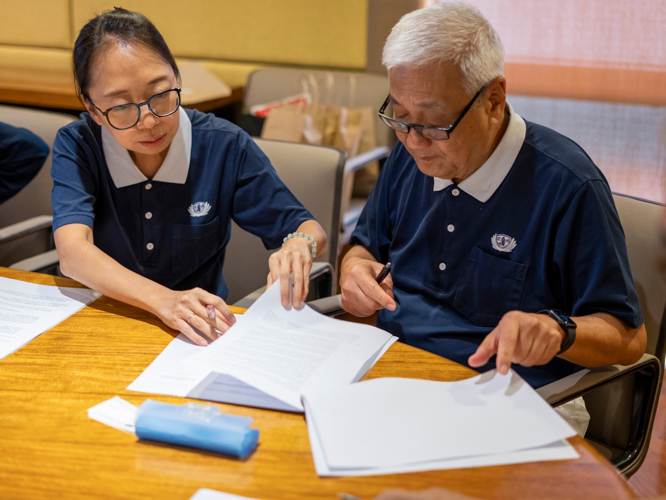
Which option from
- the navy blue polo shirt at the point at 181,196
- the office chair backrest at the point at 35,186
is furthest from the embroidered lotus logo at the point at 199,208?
the office chair backrest at the point at 35,186

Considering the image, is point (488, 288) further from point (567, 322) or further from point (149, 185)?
point (149, 185)

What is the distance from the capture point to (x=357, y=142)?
285cm

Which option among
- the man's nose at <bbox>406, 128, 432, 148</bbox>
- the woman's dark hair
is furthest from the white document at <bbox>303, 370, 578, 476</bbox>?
the woman's dark hair

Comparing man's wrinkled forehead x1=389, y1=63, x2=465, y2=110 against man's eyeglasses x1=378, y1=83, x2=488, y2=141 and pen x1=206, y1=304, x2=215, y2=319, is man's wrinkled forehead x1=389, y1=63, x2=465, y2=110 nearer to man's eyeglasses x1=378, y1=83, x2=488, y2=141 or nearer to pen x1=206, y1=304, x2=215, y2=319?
man's eyeglasses x1=378, y1=83, x2=488, y2=141

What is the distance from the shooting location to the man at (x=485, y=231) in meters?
1.13

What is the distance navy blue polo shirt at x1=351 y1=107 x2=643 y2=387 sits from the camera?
1162mm

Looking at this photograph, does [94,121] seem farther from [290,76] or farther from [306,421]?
[290,76]

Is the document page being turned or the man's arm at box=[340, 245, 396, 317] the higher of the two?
A: the man's arm at box=[340, 245, 396, 317]

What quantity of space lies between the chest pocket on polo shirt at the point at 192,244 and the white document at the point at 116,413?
69 centimetres

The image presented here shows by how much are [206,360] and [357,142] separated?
193 cm

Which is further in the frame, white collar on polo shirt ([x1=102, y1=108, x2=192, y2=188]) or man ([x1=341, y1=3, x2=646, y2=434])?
white collar on polo shirt ([x1=102, y1=108, x2=192, y2=188])

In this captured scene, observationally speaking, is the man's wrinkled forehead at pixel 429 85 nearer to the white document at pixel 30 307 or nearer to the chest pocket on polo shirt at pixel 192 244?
the chest pocket on polo shirt at pixel 192 244

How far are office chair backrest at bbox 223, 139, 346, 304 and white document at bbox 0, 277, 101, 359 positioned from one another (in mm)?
570

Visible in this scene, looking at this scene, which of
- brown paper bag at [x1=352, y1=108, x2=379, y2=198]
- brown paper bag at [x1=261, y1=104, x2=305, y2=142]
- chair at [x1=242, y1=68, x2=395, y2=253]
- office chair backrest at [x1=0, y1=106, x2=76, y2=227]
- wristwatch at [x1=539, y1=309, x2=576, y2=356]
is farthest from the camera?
chair at [x1=242, y1=68, x2=395, y2=253]
